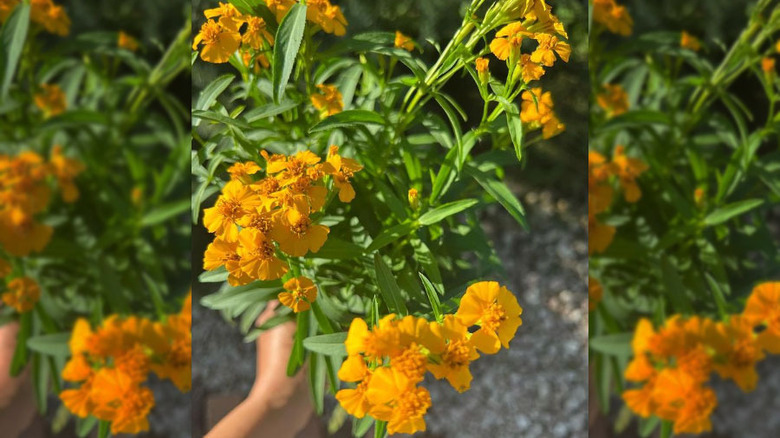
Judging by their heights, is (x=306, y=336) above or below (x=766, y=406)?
above

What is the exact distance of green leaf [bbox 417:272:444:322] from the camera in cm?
93

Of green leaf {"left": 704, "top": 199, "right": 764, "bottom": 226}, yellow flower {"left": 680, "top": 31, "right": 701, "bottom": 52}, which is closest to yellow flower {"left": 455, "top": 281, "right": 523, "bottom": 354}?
green leaf {"left": 704, "top": 199, "right": 764, "bottom": 226}

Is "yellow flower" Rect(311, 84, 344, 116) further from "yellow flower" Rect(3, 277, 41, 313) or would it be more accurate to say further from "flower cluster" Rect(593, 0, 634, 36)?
"yellow flower" Rect(3, 277, 41, 313)

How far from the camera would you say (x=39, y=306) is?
1433 mm

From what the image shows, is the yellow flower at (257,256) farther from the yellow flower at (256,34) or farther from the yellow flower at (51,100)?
the yellow flower at (51,100)

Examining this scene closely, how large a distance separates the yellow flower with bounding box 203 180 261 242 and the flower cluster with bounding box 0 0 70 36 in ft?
2.21

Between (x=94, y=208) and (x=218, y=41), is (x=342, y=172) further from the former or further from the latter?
(x=94, y=208)

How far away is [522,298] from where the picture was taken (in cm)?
123

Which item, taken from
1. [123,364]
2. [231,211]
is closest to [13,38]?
[231,211]

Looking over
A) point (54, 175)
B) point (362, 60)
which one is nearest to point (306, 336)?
point (362, 60)

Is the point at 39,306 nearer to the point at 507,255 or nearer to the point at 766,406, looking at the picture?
the point at 507,255

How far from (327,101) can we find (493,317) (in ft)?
1.31

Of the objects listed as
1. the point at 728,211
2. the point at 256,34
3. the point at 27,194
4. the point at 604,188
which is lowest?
the point at 728,211

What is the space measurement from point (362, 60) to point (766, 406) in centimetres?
140
